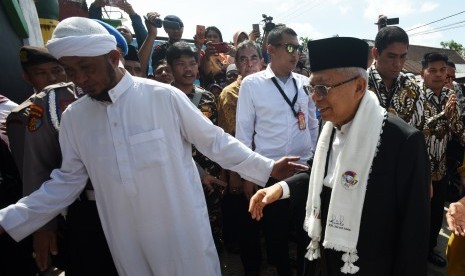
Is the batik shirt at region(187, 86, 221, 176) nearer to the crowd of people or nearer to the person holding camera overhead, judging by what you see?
the crowd of people

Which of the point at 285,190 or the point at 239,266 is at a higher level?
the point at 285,190

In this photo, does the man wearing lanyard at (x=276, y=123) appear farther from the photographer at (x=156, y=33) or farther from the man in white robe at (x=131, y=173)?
the photographer at (x=156, y=33)

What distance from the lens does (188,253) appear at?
2066 millimetres

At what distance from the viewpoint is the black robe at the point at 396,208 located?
64.4 inches

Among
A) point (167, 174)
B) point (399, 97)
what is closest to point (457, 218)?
point (399, 97)

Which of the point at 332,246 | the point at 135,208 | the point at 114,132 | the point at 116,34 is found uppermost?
the point at 116,34

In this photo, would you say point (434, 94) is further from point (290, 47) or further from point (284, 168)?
point (284, 168)

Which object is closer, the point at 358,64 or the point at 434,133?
the point at 358,64

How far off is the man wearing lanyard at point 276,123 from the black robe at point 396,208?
4.30 feet

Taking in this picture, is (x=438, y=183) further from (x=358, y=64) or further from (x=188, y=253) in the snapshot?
(x=188, y=253)

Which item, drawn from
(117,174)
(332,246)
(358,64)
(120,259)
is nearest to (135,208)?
(117,174)

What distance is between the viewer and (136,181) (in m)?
1.95

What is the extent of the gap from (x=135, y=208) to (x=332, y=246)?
3.92 feet

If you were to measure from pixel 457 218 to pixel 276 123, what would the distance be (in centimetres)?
165
